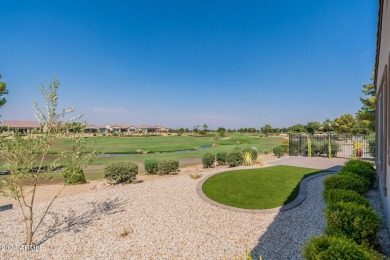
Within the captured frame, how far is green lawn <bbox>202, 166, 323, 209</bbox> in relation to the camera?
741 cm

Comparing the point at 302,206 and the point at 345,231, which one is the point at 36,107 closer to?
the point at 345,231

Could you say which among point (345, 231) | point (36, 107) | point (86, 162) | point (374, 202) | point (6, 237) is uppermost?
point (36, 107)

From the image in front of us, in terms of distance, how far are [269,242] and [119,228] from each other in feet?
12.8

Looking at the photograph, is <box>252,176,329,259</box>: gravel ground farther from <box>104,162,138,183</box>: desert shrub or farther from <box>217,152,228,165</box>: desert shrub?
<box>217,152,228,165</box>: desert shrub

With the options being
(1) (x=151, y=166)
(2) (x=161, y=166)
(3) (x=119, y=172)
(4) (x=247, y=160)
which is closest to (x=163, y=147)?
(1) (x=151, y=166)

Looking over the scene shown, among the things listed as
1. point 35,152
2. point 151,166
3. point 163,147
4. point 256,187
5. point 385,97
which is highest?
point 385,97

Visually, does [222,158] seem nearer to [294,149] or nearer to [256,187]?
[294,149]

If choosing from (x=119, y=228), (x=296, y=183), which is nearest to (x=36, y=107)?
(x=119, y=228)

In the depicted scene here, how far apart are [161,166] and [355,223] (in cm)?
1199

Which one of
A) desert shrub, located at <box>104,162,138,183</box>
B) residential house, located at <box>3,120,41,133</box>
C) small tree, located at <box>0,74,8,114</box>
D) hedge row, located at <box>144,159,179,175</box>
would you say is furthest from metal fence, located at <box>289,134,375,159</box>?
small tree, located at <box>0,74,8,114</box>

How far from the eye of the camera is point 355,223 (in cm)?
315

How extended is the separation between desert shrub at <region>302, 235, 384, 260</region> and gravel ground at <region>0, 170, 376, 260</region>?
1.82 meters

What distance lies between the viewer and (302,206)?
6828 millimetres

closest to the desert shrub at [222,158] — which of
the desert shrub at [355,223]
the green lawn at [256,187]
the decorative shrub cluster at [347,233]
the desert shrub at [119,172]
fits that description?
the green lawn at [256,187]
